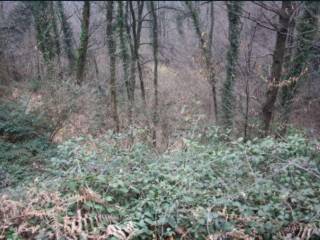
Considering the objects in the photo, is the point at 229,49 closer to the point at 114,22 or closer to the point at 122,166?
the point at 114,22

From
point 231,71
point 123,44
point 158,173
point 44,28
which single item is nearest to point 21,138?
point 158,173

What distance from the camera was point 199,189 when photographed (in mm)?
4199

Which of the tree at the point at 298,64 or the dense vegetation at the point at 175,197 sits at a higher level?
the tree at the point at 298,64

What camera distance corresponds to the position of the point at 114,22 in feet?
49.5

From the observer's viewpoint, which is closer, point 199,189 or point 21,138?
point 199,189

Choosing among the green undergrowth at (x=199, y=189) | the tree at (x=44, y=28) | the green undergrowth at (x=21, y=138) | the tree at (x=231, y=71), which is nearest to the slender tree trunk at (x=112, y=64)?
the tree at (x=44, y=28)

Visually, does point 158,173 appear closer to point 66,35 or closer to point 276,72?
point 276,72

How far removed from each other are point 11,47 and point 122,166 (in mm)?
9296

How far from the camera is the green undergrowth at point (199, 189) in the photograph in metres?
3.70

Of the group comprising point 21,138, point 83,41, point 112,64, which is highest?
point 83,41

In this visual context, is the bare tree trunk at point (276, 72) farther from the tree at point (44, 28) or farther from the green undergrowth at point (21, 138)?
the tree at point (44, 28)

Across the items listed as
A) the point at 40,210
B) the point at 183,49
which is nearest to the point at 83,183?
the point at 40,210

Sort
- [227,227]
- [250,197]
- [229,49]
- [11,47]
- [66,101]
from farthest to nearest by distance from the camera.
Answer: [229,49], [11,47], [66,101], [250,197], [227,227]

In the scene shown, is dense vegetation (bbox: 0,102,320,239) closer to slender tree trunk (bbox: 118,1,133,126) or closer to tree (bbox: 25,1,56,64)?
tree (bbox: 25,1,56,64)
